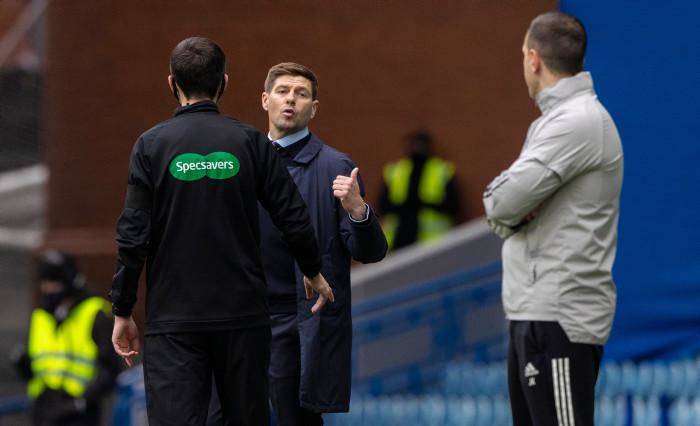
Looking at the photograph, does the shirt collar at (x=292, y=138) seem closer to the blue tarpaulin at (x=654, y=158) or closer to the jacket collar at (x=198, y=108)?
the jacket collar at (x=198, y=108)

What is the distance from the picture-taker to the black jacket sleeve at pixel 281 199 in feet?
15.9

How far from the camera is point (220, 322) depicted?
4719 millimetres

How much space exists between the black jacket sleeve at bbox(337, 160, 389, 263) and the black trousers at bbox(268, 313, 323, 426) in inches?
14.9

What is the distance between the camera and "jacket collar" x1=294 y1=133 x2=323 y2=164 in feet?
18.4

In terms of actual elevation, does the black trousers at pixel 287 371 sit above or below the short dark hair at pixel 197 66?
below

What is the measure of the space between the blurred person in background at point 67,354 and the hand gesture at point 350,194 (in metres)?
3.86

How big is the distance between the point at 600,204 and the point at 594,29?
12.4 ft

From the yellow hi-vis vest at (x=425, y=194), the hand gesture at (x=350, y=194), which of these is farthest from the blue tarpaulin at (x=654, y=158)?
the yellow hi-vis vest at (x=425, y=194)

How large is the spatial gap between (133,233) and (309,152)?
117 centimetres

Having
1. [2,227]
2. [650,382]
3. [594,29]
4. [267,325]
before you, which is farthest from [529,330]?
[2,227]

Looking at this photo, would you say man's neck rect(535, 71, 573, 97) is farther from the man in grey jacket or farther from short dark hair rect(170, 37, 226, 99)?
short dark hair rect(170, 37, 226, 99)

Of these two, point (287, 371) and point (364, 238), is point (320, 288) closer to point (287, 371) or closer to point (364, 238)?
point (364, 238)

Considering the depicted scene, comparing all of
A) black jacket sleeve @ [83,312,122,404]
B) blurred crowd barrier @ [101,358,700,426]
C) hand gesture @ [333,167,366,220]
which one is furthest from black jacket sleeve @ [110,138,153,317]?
black jacket sleeve @ [83,312,122,404]

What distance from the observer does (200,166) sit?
471 centimetres
